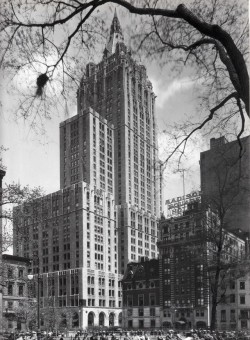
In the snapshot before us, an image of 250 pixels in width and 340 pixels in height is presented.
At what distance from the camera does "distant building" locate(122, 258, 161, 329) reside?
63750mm

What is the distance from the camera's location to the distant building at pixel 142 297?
63.8 metres

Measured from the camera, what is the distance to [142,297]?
6588 centimetres

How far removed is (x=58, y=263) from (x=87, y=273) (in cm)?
566

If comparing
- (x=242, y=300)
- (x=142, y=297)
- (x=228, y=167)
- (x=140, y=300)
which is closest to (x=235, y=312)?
(x=242, y=300)

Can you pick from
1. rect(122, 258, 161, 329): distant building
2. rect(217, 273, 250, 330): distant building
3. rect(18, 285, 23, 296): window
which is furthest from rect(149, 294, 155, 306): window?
rect(18, 285, 23, 296): window

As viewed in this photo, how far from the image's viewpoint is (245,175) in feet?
30.1

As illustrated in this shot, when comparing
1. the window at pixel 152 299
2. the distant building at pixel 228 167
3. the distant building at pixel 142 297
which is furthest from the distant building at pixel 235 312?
the distant building at pixel 228 167

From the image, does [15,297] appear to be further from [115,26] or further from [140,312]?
[115,26]

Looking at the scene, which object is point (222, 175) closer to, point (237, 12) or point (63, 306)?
point (237, 12)

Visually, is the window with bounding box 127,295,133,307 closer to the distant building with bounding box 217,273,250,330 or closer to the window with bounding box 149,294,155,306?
the window with bounding box 149,294,155,306

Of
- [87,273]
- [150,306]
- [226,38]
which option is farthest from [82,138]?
[226,38]

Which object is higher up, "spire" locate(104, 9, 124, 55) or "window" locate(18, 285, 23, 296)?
"spire" locate(104, 9, 124, 55)

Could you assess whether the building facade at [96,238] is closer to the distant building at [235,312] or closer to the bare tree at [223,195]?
the distant building at [235,312]

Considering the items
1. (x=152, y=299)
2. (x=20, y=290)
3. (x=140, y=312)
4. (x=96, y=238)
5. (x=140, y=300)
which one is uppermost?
(x=96, y=238)
